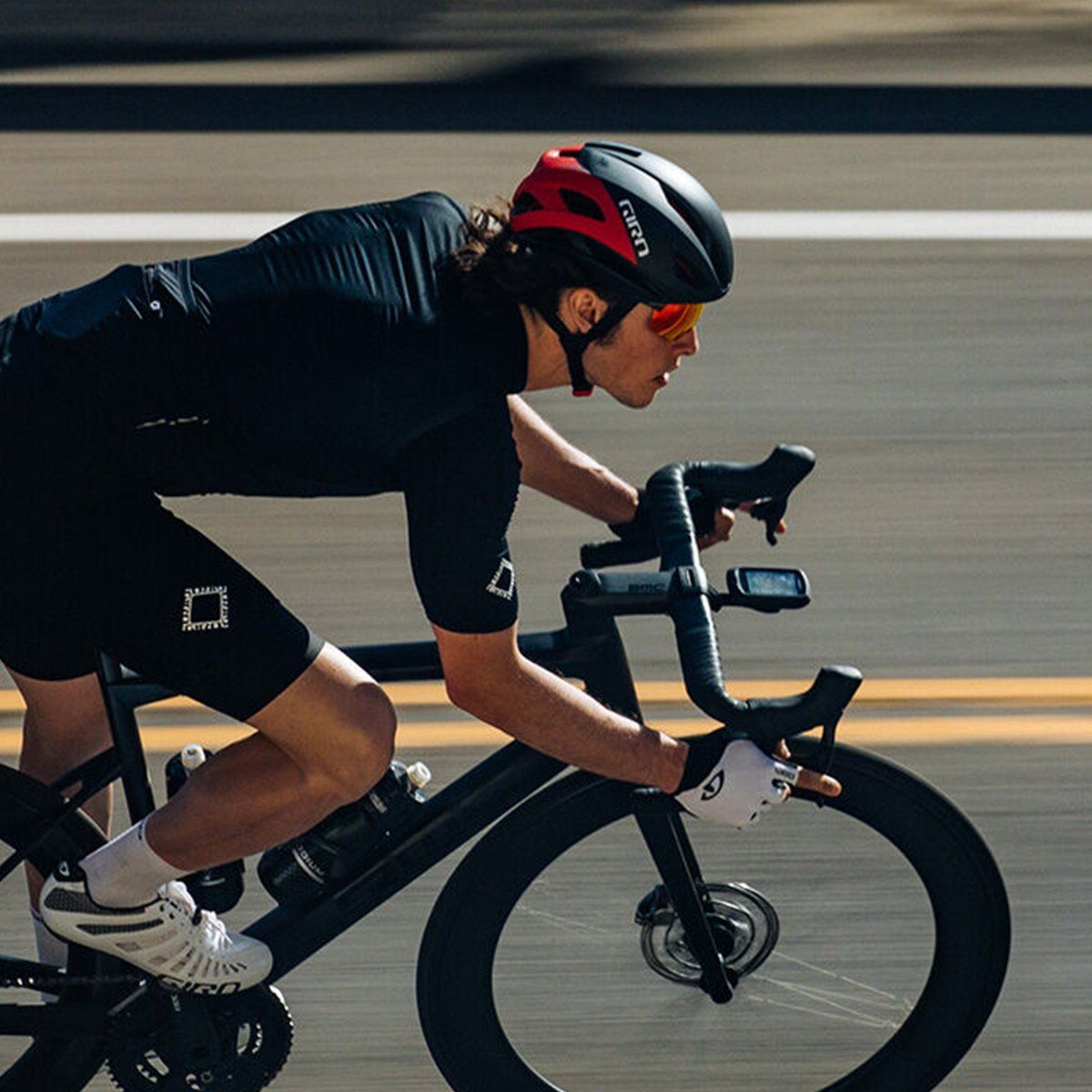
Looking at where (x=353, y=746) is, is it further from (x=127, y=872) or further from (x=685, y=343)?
(x=685, y=343)

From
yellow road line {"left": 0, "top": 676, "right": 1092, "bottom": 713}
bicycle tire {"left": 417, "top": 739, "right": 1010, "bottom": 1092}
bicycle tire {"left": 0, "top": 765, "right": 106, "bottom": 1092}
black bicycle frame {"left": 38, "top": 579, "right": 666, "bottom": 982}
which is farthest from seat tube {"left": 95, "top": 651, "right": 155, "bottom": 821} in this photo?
yellow road line {"left": 0, "top": 676, "right": 1092, "bottom": 713}

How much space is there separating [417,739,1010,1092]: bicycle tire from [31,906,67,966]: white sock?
65cm

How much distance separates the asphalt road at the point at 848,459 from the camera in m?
5.04

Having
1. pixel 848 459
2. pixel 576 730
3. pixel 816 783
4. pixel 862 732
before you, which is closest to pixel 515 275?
pixel 576 730

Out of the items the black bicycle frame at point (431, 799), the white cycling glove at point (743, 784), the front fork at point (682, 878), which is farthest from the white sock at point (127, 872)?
the white cycling glove at point (743, 784)

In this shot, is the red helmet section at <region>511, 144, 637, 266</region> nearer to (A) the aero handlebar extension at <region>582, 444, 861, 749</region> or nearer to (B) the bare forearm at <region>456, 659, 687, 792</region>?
(A) the aero handlebar extension at <region>582, 444, 861, 749</region>

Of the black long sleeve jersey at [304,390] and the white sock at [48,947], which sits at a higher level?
the black long sleeve jersey at [304,390]

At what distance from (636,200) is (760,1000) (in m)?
1.59

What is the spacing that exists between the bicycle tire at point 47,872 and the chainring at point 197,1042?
0.19ft

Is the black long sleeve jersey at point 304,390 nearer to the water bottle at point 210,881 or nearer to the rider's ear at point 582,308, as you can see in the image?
the rider's ear at point 582,308

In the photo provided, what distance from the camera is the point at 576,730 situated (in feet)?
12.6

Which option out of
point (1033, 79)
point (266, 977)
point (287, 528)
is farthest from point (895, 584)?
point (1033, 79)

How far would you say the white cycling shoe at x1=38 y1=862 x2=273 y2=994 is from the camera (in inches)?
159

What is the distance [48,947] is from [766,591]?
1.47 meters
